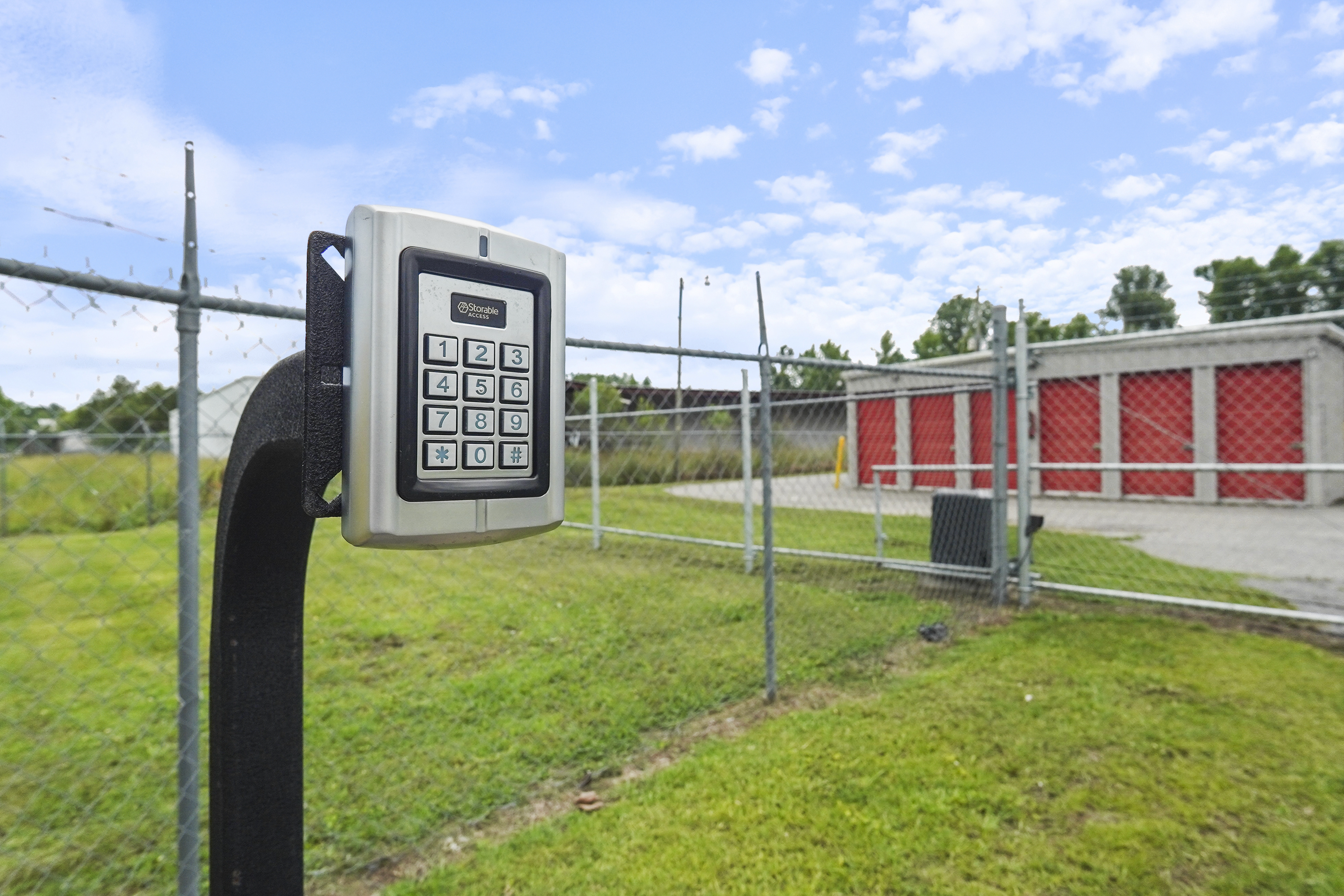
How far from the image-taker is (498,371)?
0.71 meters

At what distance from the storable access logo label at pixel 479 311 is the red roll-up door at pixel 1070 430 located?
41.9 ft

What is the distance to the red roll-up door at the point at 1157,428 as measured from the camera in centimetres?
1123

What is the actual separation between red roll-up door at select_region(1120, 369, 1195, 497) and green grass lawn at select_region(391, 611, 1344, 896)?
8947mm

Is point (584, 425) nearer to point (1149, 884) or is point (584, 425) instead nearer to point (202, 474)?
point (202, 474)

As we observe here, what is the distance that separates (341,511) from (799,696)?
10.3 feet

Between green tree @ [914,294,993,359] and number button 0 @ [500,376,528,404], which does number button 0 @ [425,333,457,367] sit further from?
green tree @ [914,294,993,359]

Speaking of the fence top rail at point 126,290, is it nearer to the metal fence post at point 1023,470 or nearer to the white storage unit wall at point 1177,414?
the metal fence post at point 1023,470

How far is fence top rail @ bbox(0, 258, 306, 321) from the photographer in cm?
148

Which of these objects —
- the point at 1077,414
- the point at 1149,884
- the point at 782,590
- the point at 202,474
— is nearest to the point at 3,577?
the point at 202,474

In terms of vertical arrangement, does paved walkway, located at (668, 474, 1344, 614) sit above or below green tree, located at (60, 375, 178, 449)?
below

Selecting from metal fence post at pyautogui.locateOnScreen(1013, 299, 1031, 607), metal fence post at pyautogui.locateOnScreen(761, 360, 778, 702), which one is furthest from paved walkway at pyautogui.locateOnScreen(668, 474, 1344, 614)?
metal fence post at pyautogui.locateOnScreen(761, 360, 778, 702)

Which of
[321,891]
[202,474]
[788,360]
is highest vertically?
[788,360]

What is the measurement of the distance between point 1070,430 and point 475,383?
45.9 ft

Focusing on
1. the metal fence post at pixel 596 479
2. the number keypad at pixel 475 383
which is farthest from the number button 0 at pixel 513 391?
the metal fence post at pixel 596 479
